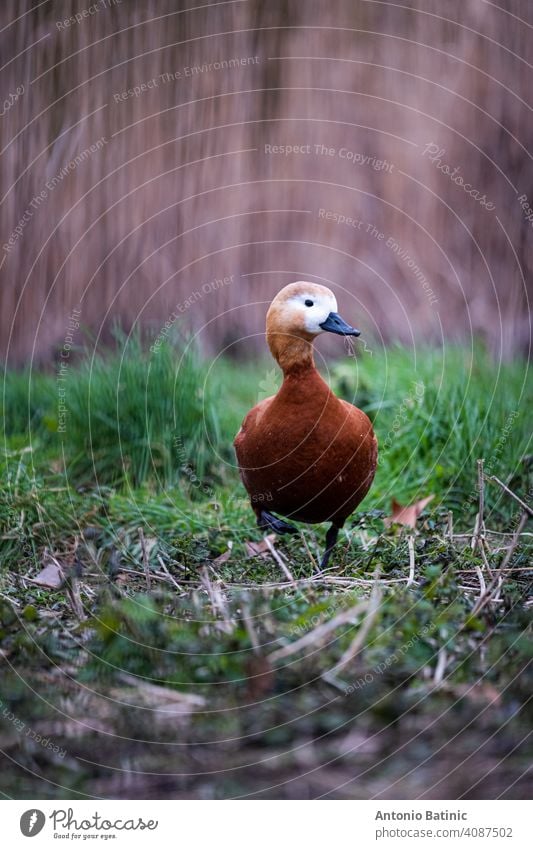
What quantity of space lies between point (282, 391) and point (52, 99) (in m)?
1.74

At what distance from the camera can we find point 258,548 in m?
3.06

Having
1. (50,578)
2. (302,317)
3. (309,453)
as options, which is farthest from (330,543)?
(50,578)

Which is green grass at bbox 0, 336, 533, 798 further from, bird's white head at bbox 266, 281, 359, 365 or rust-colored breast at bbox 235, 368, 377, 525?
bird's white head at bbox 266, 281, 359, 365

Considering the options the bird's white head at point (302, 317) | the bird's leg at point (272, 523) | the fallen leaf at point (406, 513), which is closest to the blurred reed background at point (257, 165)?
the fallen leaf at point (406, 513)

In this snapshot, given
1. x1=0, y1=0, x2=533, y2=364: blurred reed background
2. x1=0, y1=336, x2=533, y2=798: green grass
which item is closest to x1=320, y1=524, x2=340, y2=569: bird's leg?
x1=0, y1=336, x2=533, y2=798: green grass

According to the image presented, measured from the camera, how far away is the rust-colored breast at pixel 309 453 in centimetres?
259

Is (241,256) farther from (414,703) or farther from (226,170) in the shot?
(414,703)

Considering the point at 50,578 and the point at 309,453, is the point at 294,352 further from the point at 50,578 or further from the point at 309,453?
the point at 50,578

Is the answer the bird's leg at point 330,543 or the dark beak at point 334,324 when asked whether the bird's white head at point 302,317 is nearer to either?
the dark beak at point 334,324

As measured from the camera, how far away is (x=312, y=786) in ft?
6.18

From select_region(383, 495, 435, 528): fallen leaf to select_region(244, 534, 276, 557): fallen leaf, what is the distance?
45 cm

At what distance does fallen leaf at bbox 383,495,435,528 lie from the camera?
10.3 feet

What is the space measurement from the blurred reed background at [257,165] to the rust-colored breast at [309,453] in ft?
4.62

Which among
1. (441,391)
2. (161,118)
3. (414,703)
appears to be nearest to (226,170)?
(161,118)
